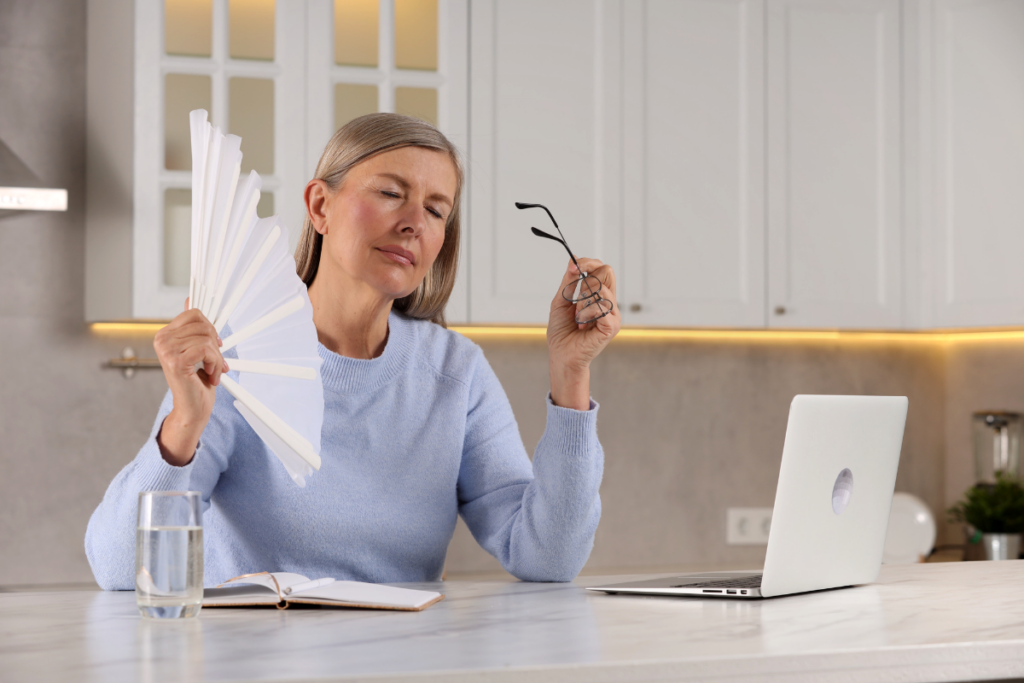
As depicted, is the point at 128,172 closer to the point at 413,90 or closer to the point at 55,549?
the point at 413,90

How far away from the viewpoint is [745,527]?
3.20 meters

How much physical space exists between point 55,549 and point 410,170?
5.87 feet

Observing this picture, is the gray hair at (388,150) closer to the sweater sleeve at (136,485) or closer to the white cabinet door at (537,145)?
the sweater sleeve at (136,485)

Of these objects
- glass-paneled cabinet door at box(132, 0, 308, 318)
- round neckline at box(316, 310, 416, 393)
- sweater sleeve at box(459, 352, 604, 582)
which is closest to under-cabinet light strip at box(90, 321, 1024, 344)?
glass-paneled cabinet door at box(132, 0, 308, 318)

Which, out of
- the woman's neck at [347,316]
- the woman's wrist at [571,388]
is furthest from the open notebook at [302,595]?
the woman's neck at [347,316]

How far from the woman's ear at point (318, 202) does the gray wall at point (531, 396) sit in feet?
4.71

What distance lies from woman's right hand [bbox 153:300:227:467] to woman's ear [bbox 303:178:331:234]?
470 mm

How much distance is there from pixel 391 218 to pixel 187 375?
0.48 m

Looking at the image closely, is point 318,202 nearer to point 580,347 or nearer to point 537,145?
point 580,347

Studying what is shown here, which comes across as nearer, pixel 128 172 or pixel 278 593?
pixel 278 593

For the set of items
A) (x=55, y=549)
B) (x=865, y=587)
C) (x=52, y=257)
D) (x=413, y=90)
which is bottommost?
(x=55, y=549)

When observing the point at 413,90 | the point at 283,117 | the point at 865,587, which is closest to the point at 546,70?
the point at 413,90

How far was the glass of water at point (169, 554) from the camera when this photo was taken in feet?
3.09

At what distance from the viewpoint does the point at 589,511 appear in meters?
1.38
